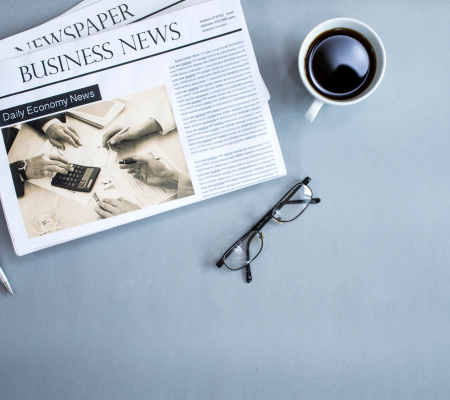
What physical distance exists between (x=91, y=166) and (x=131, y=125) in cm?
9

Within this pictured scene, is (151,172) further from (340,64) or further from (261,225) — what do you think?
(340,64)

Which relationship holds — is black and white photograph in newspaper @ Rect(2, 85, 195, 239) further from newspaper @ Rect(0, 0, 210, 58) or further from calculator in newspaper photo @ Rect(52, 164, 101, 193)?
newspaper @ Rect(0, 0, 210, 58)

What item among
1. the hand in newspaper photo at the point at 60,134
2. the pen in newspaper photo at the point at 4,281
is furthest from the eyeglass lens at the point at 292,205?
the pen in newspaper photo at the point at 4,281

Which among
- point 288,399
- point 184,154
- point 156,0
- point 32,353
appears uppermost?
point 156,0

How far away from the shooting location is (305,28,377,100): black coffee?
0.43 metres

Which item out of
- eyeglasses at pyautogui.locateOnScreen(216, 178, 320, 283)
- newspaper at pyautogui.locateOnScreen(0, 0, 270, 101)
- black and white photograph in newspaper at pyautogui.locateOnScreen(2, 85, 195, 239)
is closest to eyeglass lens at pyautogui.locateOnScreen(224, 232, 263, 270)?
eyeglasses at pyautogui.locateOnScreen(216, 178, 320, 283)

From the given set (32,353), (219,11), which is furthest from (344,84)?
(32,353)

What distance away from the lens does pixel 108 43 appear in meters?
0.46

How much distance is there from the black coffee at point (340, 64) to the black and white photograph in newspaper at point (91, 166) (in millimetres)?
234

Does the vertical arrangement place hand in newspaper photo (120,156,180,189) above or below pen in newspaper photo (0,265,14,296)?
above

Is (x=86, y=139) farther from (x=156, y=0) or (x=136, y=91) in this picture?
(x=156, y=0)

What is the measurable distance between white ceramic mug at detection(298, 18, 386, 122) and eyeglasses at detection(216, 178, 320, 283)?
122mm

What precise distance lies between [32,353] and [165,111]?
1.53 feet

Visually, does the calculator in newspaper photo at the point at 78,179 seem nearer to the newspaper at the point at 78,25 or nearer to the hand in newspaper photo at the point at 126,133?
the hand in newspaper photo at the point at 126,133
